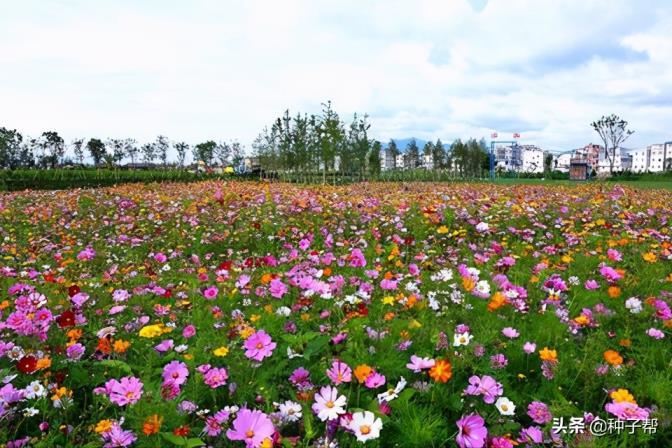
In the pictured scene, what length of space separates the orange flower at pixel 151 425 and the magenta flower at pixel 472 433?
2.76 feet

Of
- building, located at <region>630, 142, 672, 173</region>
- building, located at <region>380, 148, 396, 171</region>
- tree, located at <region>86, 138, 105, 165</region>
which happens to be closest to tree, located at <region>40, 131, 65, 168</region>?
tree, located at <region>86, 138, 105, 165</region>

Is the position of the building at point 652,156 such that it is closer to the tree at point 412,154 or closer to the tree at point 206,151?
the tree at point 412,154

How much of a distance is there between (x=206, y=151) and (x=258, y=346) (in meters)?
58.4

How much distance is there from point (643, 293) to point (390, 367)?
1719 mm

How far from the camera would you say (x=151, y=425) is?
1.34 metres

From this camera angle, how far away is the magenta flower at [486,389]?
1561 mm

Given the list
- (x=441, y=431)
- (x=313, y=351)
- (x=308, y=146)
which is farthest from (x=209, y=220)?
(x=308, y=146)

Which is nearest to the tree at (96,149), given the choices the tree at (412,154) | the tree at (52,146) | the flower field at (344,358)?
the tree at (52,146)

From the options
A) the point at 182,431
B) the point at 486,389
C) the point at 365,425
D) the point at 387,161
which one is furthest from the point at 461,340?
the point at 387,161

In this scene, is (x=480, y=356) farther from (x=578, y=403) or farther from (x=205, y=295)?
(x=205, y=295)

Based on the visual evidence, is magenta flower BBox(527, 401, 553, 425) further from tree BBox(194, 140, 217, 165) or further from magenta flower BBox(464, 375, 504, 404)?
tree BBox(194, 140, 217, 165)

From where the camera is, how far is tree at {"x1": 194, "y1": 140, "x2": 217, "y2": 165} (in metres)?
57.0

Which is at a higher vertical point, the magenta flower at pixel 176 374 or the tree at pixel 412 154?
the tree at pixel 412 154

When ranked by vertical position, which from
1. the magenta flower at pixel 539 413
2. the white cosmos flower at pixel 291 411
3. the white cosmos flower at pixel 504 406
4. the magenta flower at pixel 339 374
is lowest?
the magenta flower at pixel 539 413
